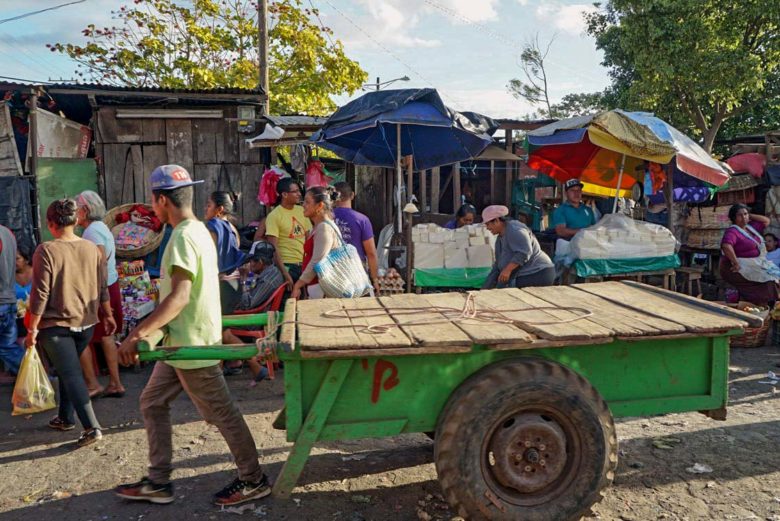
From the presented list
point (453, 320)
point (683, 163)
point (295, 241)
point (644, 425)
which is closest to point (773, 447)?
point (644, 425)

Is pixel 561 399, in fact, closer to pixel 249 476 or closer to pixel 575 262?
pixel 249 476

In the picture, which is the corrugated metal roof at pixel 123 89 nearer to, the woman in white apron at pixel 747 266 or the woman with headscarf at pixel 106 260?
the woman with headscarf at pixel 106 260

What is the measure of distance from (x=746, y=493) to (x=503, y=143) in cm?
946

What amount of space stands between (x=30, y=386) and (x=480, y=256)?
5.05m

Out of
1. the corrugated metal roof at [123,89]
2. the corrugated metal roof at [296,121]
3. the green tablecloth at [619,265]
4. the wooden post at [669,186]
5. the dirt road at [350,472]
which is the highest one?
the corrugated metal roof at [123,89]

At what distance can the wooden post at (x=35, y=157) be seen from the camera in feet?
27.6

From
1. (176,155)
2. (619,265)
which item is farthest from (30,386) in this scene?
(619,265)

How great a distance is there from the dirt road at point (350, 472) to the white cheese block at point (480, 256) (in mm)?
3195

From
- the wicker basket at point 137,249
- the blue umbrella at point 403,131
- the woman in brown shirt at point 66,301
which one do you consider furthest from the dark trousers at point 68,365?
the blue umbrella at point 403,131

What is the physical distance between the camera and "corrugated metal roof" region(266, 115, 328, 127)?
954 centimetres

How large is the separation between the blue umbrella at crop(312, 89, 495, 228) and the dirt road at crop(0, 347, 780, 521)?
11.9ft

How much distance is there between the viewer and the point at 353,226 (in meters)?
6.18

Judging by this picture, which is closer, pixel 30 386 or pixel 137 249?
pixel 30 386

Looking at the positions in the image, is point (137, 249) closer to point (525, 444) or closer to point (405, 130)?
point (405, 130)
